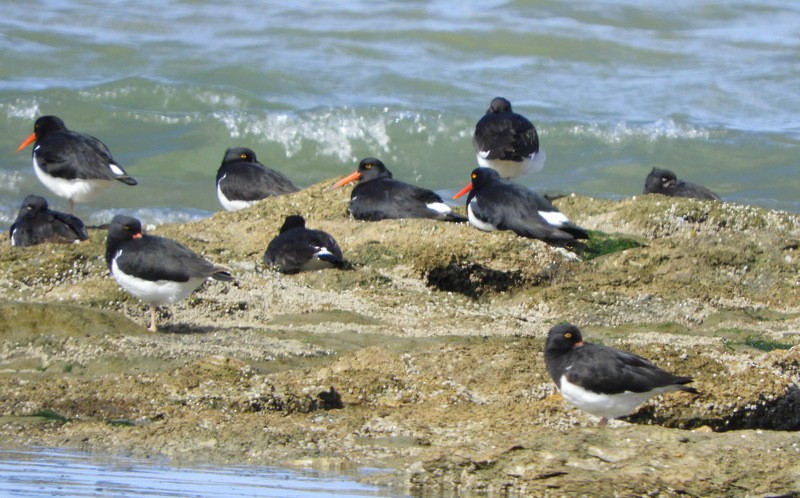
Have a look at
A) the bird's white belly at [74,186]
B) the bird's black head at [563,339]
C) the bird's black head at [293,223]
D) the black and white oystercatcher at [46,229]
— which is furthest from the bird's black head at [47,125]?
the bird's black head at [563,339]

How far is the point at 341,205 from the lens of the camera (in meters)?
11.6

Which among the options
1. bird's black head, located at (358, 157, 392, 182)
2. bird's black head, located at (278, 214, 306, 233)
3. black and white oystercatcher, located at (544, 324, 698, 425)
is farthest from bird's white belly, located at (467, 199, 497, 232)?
black and white oystercatcher, located at (544, 324, 698, 425)

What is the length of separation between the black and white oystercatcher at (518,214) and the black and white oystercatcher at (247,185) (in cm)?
287

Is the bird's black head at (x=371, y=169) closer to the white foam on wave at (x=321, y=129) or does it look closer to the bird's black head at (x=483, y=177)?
the bird's black head at (x=483, y=177)

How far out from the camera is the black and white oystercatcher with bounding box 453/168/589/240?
10062 mm

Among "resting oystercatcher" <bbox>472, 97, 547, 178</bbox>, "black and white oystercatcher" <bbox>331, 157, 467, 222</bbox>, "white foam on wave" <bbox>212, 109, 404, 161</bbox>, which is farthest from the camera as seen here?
"white foam on wave" <bbox>212, 109, 404, 161</bbox>

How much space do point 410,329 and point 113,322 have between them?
1906 millimetres

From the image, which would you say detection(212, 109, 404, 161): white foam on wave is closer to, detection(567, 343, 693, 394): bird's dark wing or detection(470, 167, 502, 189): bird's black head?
detection(470, 167, 502, 189): bird's black head

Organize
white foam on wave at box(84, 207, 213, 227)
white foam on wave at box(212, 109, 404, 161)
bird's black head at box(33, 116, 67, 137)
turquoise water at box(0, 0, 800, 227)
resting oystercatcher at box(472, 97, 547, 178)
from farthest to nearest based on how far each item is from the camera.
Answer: white foam on wave at box(212, 109, 404, 161) → turquoise water at box(0, 0, 800, 227) → white foam on wave at box(84, 207, 213, 227) → bird's black head at box(33, 116, 67, 137) → resting oystercatcher at box(472, 97, 547, 178)

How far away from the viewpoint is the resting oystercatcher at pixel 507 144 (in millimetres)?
12406

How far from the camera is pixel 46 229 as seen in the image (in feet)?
34.7

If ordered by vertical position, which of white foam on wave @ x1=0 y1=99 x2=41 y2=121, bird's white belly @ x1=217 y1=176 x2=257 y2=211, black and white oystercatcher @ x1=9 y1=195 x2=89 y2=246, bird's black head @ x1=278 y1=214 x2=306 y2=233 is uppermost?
white foam on wave @ x1=0 y1=99 x2=41 y2=121

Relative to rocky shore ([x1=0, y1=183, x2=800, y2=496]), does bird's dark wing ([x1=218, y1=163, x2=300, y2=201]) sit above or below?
above

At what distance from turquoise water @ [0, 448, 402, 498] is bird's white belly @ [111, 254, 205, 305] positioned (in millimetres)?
2139
